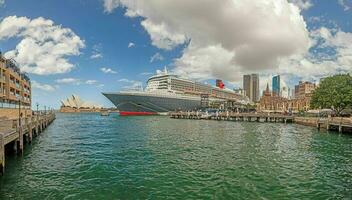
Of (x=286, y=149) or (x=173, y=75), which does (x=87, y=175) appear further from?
(x=173, y=75)

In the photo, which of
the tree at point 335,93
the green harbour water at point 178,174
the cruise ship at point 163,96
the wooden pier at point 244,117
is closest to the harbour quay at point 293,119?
the wooden pier at point 244,117

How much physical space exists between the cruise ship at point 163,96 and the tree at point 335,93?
7282 centimetres

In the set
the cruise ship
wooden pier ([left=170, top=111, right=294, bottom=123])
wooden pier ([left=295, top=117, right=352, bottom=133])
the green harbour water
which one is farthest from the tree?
the cruise ship

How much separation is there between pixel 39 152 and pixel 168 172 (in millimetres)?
16734

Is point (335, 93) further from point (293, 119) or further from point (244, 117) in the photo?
point (244, 117)

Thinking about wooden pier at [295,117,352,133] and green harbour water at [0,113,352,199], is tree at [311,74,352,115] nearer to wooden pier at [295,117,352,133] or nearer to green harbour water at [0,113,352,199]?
wooden pier at [295,117,352,133]

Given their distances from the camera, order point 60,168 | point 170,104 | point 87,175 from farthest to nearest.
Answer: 1. point 170,104
2. point 60,168
3. point 87,175

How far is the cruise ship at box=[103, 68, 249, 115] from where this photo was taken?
132 meters

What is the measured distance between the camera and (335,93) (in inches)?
3068

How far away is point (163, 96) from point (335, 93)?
79138mm

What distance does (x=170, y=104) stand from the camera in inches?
5684

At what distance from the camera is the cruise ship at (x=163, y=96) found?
132 m

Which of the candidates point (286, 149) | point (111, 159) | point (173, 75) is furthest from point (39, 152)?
point (173, 75)

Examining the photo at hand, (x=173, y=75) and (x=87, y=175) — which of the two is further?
(x=173, y=75)
